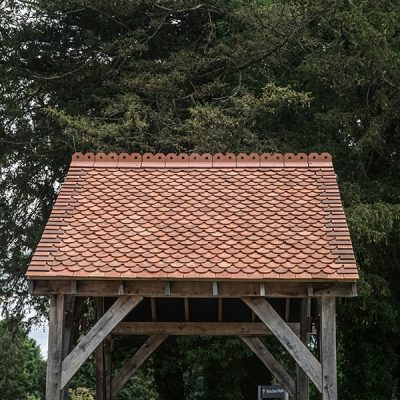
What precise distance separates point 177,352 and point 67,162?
5.02m

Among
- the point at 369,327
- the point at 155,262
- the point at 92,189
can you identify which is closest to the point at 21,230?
the point at 369,327

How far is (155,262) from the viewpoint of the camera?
764 centimetres

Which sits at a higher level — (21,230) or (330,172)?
(21,230)

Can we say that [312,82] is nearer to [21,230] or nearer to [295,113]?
[295,113]

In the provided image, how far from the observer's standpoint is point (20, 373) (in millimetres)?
34844

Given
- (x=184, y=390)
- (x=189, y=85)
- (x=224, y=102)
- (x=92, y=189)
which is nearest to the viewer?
(x=92, y=189)

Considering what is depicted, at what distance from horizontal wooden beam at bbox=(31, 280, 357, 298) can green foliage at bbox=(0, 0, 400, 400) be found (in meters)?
6.85

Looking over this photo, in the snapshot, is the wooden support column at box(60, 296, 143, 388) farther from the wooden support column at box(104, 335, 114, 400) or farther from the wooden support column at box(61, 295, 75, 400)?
the wooden support column at box(104, 335, 114, 400)

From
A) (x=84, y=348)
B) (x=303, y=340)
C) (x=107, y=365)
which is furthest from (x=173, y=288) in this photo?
(x=107, y=365)

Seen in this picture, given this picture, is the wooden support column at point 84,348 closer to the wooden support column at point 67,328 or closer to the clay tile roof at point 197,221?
the wooden support column at point 67,328

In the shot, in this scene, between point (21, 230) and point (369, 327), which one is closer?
point (369, 327)

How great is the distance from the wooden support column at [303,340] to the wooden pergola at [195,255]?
0.6 inches

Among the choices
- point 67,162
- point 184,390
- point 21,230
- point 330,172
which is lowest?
point 184,390

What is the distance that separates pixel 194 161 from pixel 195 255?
80.4 inches
